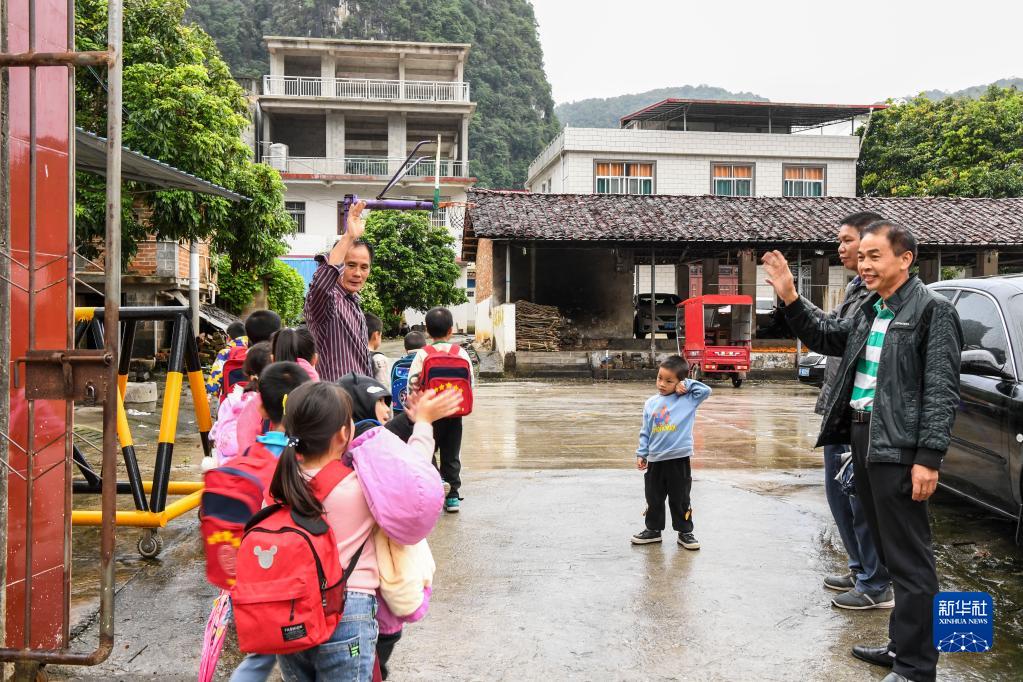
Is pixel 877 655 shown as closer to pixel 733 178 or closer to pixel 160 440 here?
pixel 160 440

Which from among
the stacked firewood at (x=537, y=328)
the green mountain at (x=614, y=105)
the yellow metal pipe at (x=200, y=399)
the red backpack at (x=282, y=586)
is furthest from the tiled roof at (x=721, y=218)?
the green mountain at (x=614, y=105)

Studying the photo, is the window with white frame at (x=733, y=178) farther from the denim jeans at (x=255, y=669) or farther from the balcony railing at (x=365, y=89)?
the denim jeans at (x=255, y=669)

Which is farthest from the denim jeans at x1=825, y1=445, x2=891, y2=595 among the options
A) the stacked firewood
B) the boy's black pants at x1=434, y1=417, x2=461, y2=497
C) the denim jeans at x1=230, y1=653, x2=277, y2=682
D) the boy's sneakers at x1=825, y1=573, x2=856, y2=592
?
the stacked firewood

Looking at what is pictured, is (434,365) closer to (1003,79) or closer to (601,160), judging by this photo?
(601,160)

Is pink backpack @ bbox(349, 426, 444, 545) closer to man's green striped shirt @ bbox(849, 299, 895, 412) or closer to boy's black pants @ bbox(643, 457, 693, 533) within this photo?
man's green striped shirt @ bbox(849, 299, 895, 412)

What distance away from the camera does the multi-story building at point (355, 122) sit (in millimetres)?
41188

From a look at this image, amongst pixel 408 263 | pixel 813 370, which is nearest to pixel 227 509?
pixel 813 370

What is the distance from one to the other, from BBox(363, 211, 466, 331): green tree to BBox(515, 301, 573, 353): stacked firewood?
35.4ft

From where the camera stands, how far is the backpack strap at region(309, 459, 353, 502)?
96.2 inches

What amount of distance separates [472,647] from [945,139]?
34029mm

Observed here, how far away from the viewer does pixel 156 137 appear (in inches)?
545

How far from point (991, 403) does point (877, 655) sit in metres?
2.18

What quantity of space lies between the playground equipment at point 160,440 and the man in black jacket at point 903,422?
141 inches

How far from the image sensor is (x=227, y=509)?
8.63 ft
